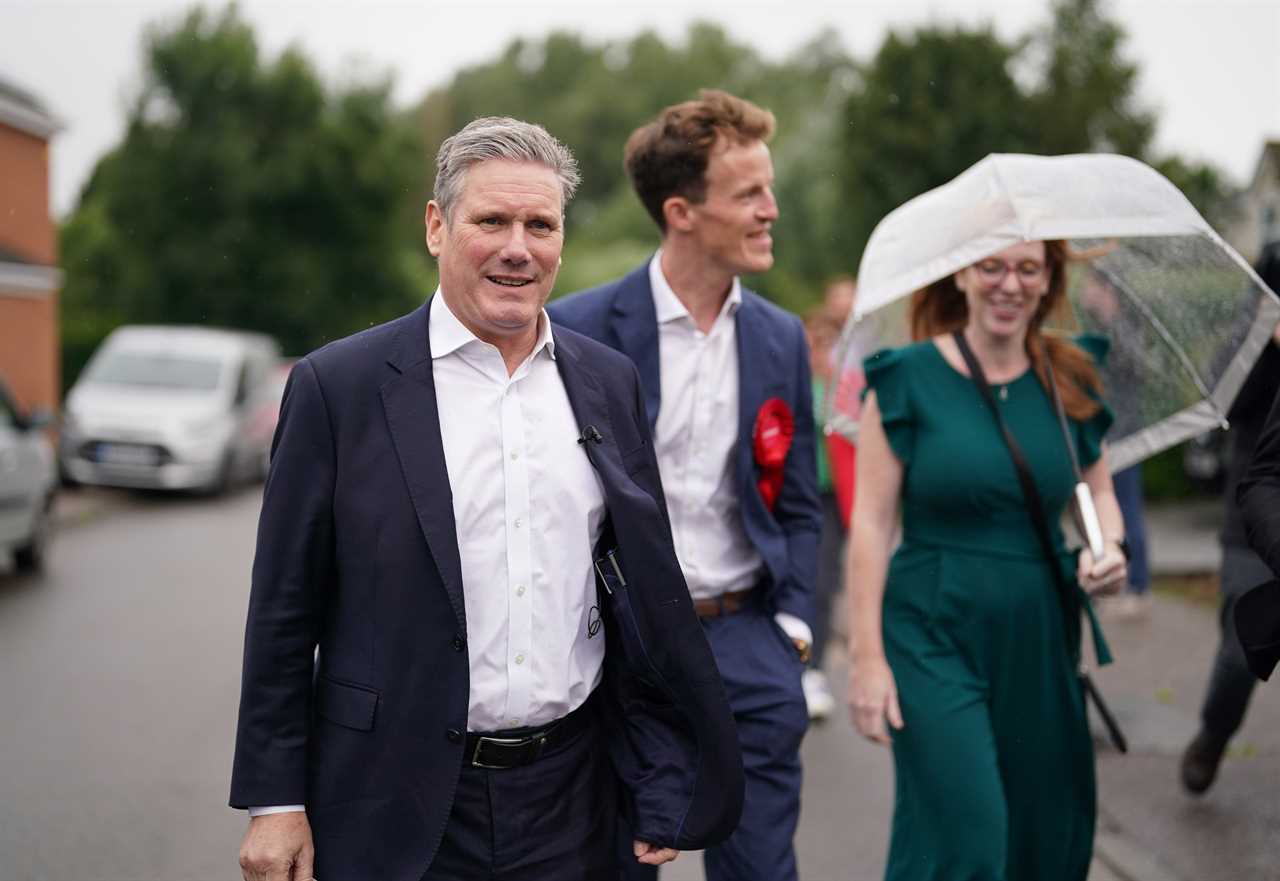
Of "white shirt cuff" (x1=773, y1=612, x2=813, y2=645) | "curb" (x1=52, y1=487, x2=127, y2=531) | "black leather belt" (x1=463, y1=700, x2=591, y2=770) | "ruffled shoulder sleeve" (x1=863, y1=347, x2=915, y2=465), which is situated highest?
"ruffled shoulder sleeve" (x1=863, y1=347, x2=915, y2=465)

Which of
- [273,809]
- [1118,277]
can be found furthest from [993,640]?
[273,809]

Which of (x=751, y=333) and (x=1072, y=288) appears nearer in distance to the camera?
(x=751, y=333)

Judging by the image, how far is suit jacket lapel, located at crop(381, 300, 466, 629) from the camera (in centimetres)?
258

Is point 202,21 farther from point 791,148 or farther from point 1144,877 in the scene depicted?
point 1144,877

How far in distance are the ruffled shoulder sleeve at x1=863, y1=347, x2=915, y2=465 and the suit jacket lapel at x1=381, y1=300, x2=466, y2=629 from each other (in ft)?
5.56

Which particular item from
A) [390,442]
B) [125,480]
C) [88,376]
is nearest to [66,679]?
[390,442]

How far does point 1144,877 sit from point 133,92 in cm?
4333

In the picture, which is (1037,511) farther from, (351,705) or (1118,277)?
(351,705)

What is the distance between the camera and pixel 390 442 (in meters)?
2.63

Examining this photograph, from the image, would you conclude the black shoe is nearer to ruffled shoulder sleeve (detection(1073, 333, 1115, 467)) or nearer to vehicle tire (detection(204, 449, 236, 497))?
ruffled shoulder sleeve (detection(1073, 333, 1115, 467))

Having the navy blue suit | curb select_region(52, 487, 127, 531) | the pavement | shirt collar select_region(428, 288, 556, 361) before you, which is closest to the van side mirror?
curb select_region(52, 487, 127, 531)

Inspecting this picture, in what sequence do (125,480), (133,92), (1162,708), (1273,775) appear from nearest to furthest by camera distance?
1. (1273,775)
2. (1162,708)
3. (125,480)
4. (133,92)

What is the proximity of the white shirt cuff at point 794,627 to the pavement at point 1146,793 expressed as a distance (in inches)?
67.0

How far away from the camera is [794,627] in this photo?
12.6 feet
